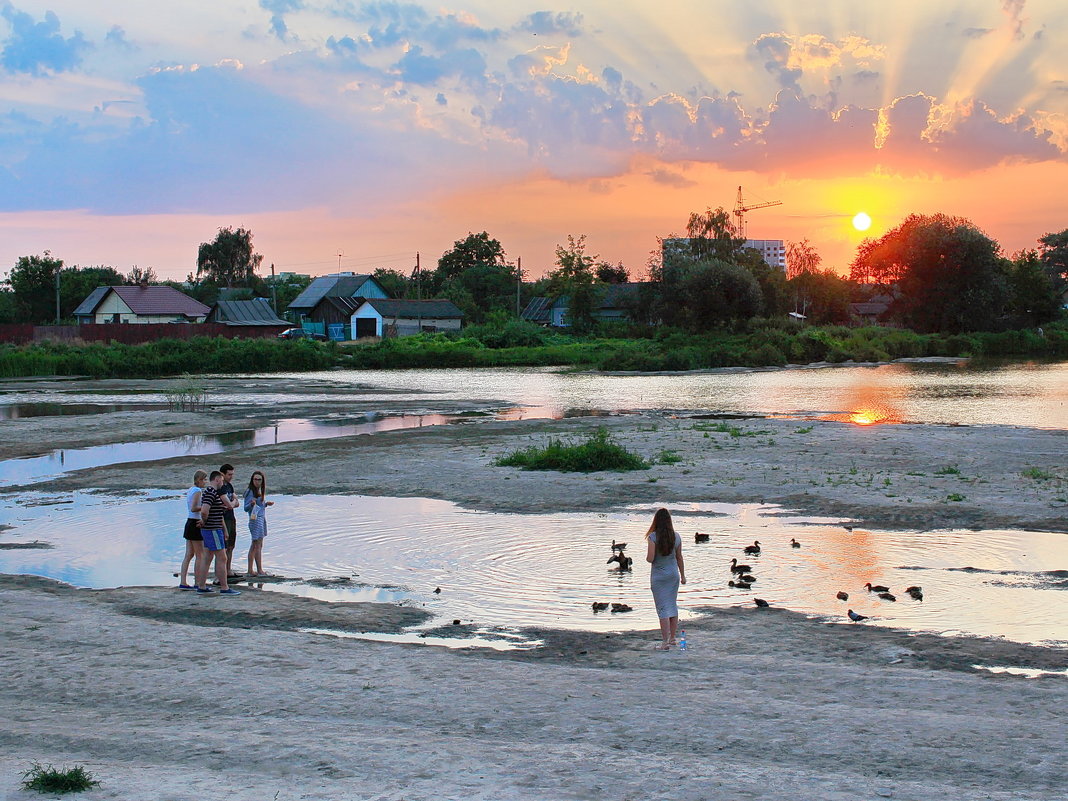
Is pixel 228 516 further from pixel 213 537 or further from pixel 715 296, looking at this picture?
pixel 715 296

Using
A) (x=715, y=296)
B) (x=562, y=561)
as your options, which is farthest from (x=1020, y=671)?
(x=715, y=296)

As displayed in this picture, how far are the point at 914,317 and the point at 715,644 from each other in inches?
4080

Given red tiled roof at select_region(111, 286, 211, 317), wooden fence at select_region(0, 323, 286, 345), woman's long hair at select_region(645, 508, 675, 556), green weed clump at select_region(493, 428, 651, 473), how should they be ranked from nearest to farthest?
woman's long hair at select_region(645, 508, 675, 556), green weed clump at select_region(493, 428, 651, 473), wooden fence at select_region(0, 323, 286, 345), red tiled roof at select_region(111, 286, 211, 317)

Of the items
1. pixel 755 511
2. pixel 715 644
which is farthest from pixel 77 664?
pixel 755 511

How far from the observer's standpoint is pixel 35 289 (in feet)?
380

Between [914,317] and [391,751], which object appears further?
[914,317]

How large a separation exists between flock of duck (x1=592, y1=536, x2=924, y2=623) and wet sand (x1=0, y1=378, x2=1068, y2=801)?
734 mm

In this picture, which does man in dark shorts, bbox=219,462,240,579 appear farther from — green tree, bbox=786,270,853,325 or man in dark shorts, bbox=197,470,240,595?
green tree, bbox=786,270,853,325

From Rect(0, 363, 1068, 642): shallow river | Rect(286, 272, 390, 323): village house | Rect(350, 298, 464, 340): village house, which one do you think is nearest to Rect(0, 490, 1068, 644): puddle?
Rect(0, 363, 1068, 642): shallow river

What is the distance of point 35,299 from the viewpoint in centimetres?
11588

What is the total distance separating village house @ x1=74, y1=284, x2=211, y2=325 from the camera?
4323 inches

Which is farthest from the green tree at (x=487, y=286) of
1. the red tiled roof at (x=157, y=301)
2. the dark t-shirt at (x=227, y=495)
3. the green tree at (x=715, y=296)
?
the dark t-shirt at (x=227, y=495)

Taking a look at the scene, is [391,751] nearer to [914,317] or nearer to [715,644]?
[715,644]

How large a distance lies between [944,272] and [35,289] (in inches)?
3669
